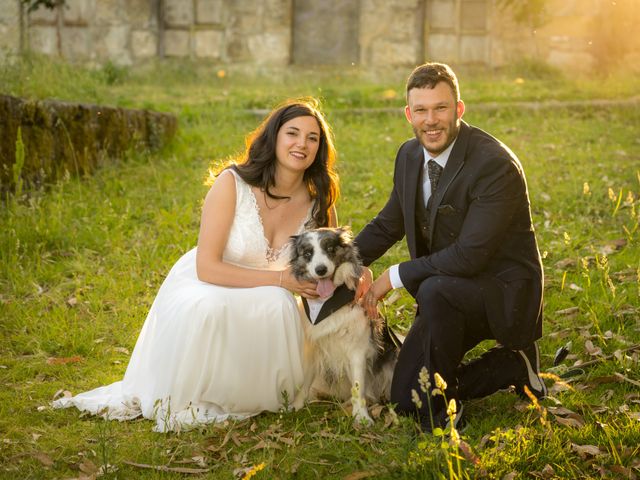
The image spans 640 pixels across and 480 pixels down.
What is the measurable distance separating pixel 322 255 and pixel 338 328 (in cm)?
44

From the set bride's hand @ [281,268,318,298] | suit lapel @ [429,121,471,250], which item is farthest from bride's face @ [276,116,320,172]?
suit lapel @ [429,121,471,250]

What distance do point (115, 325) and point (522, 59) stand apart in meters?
11.3

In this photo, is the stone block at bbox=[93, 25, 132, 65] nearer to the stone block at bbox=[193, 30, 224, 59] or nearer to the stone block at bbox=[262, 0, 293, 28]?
the stone block at bbox=[193, 30, 224, 59]

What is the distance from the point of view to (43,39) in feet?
48.1

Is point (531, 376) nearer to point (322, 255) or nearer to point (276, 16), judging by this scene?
point (322, 255)

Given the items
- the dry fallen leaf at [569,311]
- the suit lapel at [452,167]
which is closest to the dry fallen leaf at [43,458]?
the suit lapel at [452,167]

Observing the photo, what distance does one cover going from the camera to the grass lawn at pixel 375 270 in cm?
376

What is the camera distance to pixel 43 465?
3934 millimetres

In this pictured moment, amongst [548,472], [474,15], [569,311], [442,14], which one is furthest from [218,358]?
[474,15]

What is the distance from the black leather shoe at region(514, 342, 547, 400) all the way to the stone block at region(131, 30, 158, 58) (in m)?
11.9

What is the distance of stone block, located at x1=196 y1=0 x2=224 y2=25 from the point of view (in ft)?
48.7

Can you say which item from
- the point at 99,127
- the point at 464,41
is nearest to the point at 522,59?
the point at 464,41

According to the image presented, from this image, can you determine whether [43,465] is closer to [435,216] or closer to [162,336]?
[162,336]

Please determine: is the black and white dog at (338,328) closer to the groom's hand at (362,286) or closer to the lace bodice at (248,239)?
the groom's hand at (362,286)
